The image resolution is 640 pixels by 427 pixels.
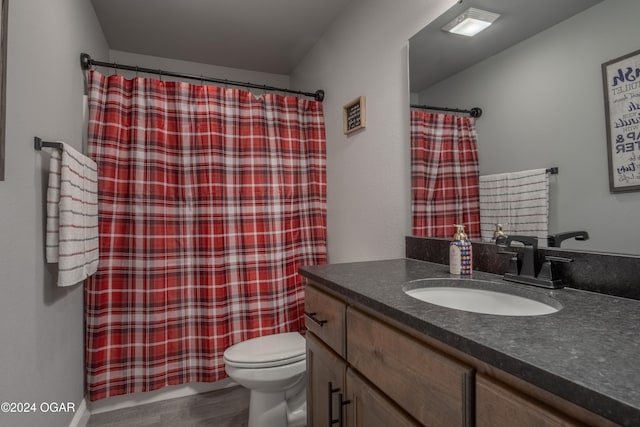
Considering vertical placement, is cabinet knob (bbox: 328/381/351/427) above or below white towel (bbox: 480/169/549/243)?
below

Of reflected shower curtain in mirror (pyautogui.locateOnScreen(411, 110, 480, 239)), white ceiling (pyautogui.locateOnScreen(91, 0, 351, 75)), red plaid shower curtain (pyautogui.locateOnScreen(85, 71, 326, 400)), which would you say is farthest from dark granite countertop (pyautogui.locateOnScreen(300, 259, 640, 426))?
white ceiling (pyautogui.locateOnScreen(91, 0, 351, 75))

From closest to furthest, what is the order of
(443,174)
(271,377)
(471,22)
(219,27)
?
(471,22)
(443,174)
(271,377)
(219,27)

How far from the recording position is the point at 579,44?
93cm

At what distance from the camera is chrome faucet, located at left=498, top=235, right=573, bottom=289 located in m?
0.94

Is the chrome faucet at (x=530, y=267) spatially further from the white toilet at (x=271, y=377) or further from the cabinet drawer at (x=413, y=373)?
the white toilet at (x=271, y=377)

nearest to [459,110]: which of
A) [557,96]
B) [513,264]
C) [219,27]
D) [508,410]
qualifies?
[557,96]

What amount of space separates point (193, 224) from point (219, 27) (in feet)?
4.46

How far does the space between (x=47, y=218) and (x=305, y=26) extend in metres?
1.89

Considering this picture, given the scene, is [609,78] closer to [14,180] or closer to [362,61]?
[362,61]

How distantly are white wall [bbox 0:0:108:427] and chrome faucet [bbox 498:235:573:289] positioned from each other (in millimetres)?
1560

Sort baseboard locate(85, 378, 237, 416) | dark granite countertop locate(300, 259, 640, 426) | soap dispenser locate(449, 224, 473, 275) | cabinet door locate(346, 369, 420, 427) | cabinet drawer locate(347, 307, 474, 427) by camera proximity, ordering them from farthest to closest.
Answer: baseboard locate(85, 378, 237, 416), soap dispenser locate(449, 224, 473, 275), cabinet door locate(346, 369, 420, 427), cabinet drawer locate(347, 307, 474, 427), dark granite countertop locate(300, 259, 640, 426)

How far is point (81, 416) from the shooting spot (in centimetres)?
172

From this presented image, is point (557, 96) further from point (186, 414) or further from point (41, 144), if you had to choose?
point (186, 414)

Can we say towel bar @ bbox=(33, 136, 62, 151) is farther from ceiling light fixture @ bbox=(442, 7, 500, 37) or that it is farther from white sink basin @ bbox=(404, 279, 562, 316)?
ceiling light fixture @ bbox=(442, 7, 500, 37)
